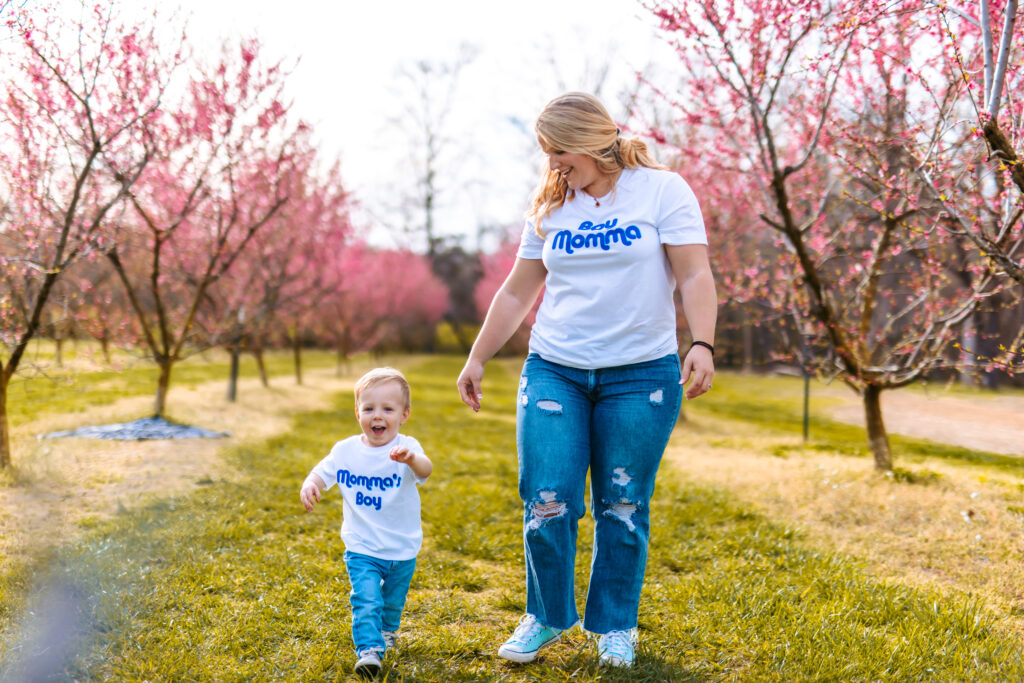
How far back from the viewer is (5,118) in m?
Answer: 4.95

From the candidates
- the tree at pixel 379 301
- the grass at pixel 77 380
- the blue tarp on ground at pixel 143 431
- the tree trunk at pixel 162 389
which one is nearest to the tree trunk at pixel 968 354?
the grass at pixel 77 380

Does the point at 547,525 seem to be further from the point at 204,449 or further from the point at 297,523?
the point at 204,449

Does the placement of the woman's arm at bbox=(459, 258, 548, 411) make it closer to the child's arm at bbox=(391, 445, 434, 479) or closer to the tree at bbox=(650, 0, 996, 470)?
the child's arm at bbox=(391, 445, 434, 479)

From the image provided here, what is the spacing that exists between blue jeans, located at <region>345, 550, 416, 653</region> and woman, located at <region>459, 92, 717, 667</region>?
0.44 meters

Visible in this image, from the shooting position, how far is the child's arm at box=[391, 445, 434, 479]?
8.38 feet

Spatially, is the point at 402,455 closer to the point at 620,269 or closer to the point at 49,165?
the point at 620,269

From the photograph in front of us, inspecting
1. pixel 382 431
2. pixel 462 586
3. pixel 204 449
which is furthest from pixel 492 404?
pixel 382 431

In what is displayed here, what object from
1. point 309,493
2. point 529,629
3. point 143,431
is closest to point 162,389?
point 143,431

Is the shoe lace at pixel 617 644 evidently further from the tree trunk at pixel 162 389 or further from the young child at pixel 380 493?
the tree trunk at pixel 162 389

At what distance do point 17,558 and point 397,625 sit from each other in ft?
6.16

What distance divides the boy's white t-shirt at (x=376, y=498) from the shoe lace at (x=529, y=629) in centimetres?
44

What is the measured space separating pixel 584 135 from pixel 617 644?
1623mm

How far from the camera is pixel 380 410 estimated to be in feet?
8.72

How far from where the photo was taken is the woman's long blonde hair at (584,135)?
7.82 feet
